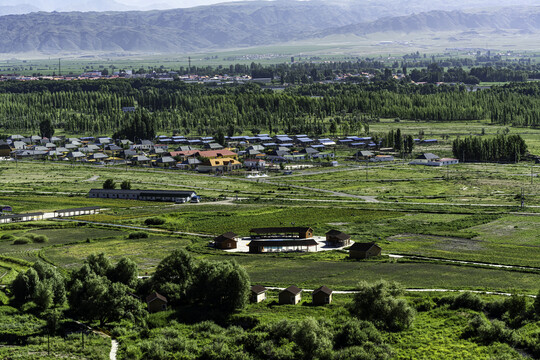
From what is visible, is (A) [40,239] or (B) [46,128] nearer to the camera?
(A) [40,239]

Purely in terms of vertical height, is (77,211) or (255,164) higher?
(77,211)

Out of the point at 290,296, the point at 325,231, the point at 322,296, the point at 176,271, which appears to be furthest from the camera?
the point at 325,231

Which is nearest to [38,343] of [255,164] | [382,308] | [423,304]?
[382,308]

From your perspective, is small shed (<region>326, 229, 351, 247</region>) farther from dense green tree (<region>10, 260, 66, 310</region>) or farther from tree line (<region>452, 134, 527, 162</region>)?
tree line (<region>452, 134, 527, 162</region>)

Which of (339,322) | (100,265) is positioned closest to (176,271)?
(100,265)

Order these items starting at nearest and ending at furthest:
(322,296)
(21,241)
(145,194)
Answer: (322,296), (21,241), (145,194)

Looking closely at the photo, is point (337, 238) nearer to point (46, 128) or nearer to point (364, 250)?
point (364, 250)

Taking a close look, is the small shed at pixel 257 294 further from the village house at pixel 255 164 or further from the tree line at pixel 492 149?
the tree line at pixel 492 149

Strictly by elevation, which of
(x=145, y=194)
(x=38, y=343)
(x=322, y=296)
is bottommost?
(x=145, y=194)
